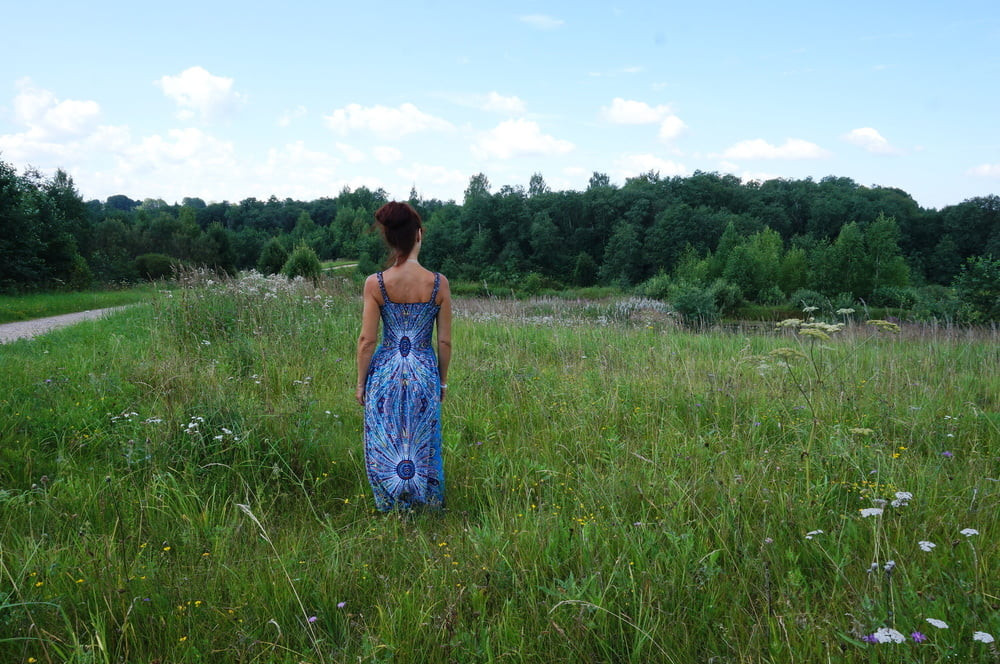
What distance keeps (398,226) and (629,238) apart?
262 feet

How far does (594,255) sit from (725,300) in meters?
54.7

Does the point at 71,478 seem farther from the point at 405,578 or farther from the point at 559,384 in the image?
the point at 559,384

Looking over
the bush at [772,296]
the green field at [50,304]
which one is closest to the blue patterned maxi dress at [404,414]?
the green field at [50,304]

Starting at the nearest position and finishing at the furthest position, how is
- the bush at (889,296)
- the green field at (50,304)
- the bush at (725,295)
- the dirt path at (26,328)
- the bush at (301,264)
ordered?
the dirt path at (26,328)
the green field at (50,304)
the bush at (301,264)
the bush at (725,295)
the bush at (889,296)

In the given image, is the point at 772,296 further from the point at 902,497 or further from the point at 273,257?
the point at 902,497

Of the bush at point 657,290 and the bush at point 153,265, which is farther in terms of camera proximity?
the bush at point 657,290

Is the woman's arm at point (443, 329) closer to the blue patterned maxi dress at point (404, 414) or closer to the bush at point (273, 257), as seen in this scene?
the blue patterned maxi dress at point (404, 414)

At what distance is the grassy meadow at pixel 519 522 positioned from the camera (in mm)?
2291

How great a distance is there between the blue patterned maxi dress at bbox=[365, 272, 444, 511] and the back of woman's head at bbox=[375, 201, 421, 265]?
253 mm

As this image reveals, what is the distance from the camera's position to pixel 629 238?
8044cm

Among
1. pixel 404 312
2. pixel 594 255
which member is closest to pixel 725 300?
pixel 404 312

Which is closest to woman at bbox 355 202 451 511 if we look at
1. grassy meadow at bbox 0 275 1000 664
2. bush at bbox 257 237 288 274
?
grassy meadow at bbox 0 275 1000 664

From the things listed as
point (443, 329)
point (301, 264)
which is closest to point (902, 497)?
point (443, 329)

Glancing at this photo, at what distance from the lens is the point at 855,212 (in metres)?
81.8
